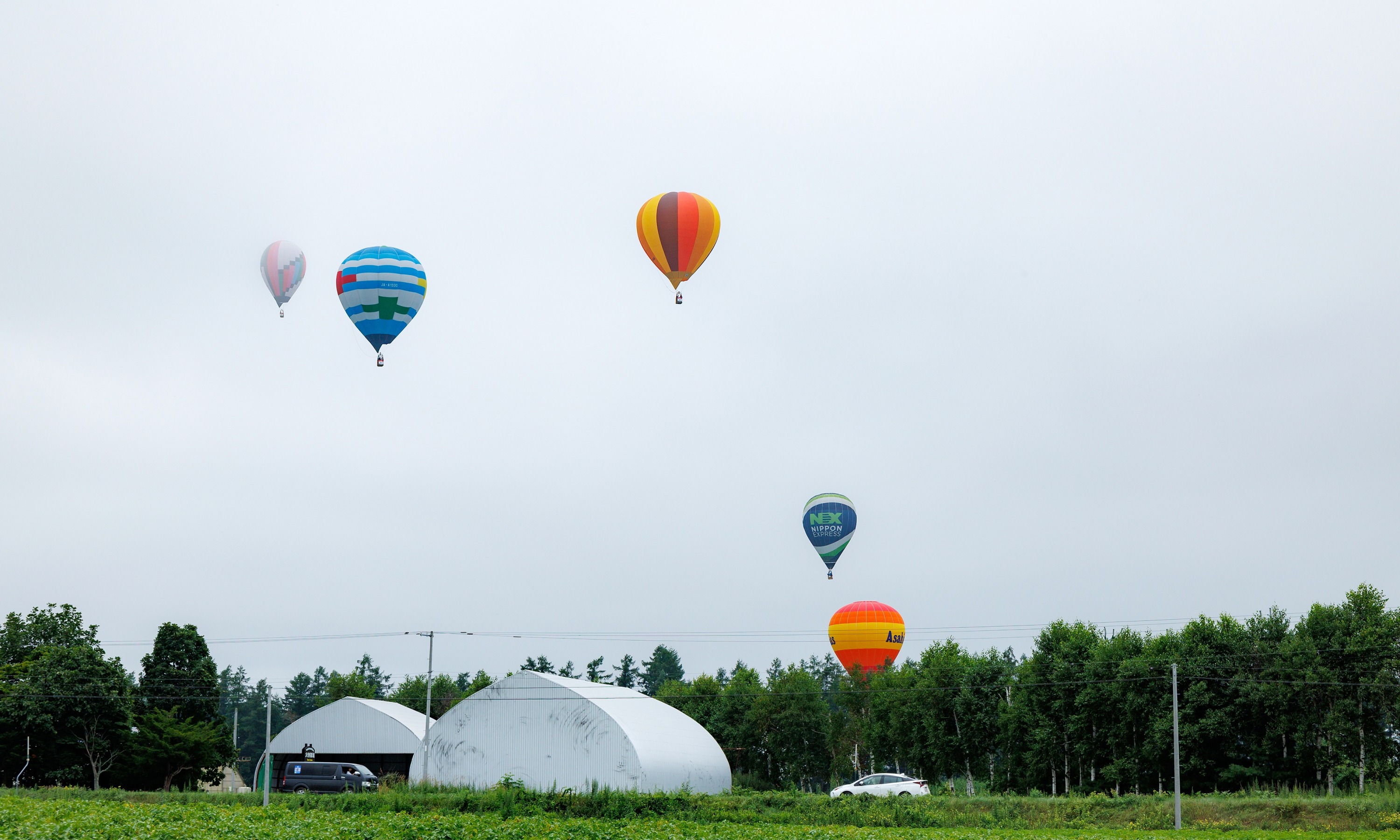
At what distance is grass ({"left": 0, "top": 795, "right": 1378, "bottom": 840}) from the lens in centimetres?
2583

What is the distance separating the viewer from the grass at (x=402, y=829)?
25828mm

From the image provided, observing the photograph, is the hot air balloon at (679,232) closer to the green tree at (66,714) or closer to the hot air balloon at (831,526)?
the hot air balloon at (831,526)

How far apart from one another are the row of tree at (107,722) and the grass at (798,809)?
7503mm

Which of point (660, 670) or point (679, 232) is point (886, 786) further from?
point (660, 670)

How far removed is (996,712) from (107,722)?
1527 inches

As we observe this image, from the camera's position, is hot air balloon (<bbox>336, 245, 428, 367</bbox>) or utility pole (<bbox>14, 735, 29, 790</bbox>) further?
utility pole (<bbox>14, 735, 29, 790</bbox>)

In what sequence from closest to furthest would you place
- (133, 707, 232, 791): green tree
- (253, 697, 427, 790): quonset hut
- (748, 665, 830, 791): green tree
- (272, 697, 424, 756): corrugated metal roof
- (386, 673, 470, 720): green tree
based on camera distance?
1. (133, 707, 232, 791): green tree
2. (253, 697, 427, 790): quonset hut
3. (272, 697, 424, 756): corrugated metal roof
4. (748, 665, 830, 791): green tree
5. (386, 673, 470, 720): green tree

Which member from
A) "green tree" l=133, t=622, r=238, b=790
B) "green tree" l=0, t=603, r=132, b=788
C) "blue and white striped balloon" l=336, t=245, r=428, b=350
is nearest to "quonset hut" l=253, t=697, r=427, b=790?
"green tree" l=133, t=622, r=238, b=790

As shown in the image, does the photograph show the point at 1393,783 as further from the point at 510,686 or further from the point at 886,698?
the point at 510,686

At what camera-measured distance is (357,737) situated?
A: 6022 centimetres

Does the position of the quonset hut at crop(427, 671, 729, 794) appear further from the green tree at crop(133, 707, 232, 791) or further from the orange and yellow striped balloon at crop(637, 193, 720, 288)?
the orange and yellow striped balloon at crop(637, 193, 720, 288)

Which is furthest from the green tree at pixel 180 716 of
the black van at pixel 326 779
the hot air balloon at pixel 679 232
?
the hot air balloon at pixel 679 232

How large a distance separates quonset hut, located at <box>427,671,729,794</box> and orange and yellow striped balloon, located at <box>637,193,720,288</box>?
65.0ft

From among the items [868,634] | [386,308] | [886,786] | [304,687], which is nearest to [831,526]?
[868,634]
